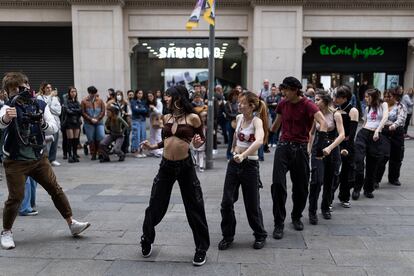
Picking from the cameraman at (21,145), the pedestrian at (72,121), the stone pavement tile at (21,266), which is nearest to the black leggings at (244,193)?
the stone pavement tile at (21,266)

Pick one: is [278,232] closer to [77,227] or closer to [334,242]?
[334,242]

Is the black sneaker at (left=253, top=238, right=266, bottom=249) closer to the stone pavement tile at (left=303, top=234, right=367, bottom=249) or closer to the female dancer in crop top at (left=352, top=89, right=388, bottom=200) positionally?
the stone pavement tile at (left=303, top=234, right=367, bottom=249)

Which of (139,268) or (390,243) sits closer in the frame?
(139,268)

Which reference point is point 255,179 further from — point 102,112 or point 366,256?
point 102,112

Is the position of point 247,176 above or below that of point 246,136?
below

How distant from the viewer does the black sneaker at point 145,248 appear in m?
4.12

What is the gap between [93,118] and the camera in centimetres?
1034

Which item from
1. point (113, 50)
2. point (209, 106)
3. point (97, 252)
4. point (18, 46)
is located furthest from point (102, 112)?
point (18, 46)

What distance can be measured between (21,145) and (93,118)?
6051 millimetres

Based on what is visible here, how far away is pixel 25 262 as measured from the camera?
13.3 ft

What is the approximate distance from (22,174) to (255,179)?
7.78 feet

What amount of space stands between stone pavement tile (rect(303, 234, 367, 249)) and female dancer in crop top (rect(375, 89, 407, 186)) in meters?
2.61

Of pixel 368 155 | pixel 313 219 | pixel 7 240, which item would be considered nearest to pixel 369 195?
pixel 368 155

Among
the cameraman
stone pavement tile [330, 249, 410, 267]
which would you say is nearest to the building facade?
A: the cameraman
